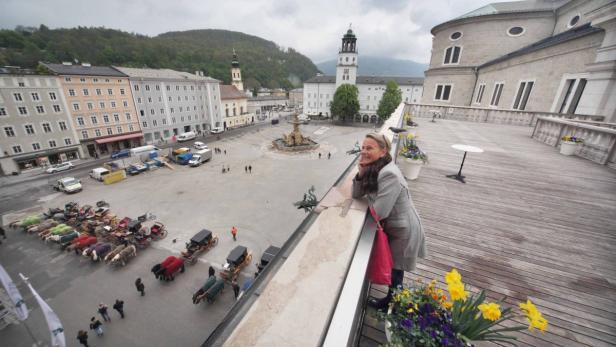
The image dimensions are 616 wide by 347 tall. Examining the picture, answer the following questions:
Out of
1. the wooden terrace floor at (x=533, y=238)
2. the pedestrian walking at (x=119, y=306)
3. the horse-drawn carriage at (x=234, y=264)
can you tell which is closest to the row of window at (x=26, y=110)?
the pedestrian walking at (x=119, y=306)

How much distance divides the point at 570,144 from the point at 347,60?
53.8 m

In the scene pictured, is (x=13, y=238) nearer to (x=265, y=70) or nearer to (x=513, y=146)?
(x=513, y=146)

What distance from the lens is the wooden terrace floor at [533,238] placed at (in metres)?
2.86

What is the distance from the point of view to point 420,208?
17.3 ft

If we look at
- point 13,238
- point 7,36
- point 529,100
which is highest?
point 7,36

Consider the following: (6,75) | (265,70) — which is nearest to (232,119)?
(6,75)

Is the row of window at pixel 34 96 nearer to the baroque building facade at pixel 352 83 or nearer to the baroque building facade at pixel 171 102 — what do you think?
the baroque building facade at pixel 171 102

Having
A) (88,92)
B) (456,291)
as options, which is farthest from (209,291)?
(88,92)

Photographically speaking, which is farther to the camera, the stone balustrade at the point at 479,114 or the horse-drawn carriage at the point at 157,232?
the stone balustrade at the point at 479,114

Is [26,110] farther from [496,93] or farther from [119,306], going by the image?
[496,93]

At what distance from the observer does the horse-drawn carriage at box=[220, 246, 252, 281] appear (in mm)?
10953

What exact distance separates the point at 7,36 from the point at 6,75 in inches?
1664

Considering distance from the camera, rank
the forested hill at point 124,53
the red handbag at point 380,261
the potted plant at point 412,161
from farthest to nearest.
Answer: the forested hill at point 124,53
the potted plant at point 412,161
the red handbag at point 380,261

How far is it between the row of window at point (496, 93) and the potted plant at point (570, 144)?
44.4 ft
